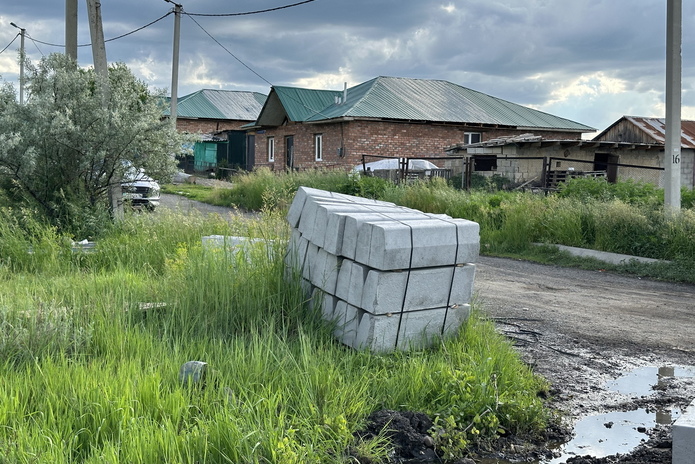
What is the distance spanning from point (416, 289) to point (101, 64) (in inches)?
347

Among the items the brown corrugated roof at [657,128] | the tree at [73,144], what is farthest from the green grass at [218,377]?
the brown corrugated roof at [657,128]

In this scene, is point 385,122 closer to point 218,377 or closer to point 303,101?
point 303,101

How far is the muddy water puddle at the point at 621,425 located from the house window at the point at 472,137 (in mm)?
28865

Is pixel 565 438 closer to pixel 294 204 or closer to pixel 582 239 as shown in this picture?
pixel 294 204

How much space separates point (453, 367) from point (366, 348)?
0.60m

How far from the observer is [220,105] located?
52.7 meters

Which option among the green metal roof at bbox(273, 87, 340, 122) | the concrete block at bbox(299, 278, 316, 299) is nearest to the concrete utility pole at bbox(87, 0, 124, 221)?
the concrete block at bbox(299, 278, 316, 299)

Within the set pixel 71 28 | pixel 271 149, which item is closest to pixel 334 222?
pixel 71 28

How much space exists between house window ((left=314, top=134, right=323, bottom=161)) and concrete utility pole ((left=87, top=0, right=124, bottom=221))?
71.2 feet

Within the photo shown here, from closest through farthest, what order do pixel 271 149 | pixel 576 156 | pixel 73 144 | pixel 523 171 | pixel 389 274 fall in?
pixel 389 274 → pixel 73 144 → pixel 523 171 → pixel 576 156 → pixel 271 149

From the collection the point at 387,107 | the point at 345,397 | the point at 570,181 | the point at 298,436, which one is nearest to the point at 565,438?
the point at 345,397

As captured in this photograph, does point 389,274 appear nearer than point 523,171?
Yes

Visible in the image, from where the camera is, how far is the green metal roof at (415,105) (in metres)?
31.9

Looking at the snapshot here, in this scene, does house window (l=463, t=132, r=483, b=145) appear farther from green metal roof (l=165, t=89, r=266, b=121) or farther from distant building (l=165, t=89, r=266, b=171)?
green metal roof (l=165, t=89, r=266, b=121)
